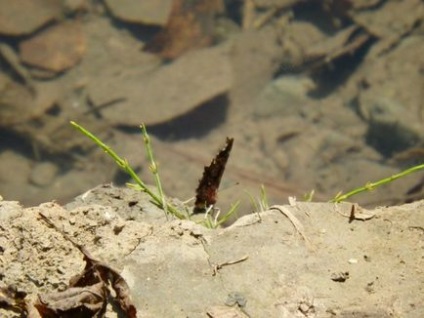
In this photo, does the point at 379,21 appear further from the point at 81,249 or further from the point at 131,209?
the point at 81,249

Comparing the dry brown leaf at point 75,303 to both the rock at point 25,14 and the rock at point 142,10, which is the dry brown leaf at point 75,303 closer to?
the rock at point 142,10

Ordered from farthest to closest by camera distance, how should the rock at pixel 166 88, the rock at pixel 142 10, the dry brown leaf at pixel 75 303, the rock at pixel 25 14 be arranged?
the rock at pixel 142 10 < the rock at pixel 25 14 < the rock at pixel 166 88 < the dry brown leaf at pixel 75 303

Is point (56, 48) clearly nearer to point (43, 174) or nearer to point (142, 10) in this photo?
point (142, 10)

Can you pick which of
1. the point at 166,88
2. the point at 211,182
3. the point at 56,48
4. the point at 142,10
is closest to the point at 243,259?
the point at 211,182

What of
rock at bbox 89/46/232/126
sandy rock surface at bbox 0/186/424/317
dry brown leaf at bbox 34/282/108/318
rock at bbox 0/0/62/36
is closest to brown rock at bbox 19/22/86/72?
rock at bbox 0/0/62/36

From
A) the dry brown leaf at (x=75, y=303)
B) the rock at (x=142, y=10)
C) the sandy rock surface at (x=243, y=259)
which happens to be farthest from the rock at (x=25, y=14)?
the dry brown leaf at (x=75, y=303)

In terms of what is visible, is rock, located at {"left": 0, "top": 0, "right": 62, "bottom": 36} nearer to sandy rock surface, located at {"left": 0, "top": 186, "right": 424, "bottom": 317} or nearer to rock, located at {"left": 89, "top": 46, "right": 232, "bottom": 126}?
rock, located at {"left": 89, "top": 46, "right": 232, "bottom": 126}

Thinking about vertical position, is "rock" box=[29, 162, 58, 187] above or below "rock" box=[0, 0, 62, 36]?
below
